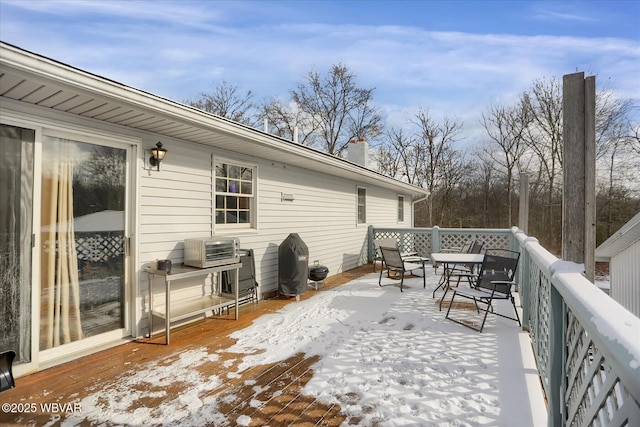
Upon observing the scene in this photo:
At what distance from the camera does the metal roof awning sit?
2.39 m

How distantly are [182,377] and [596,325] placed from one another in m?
3.04

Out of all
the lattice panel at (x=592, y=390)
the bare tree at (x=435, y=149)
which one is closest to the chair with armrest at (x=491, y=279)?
the lattice panel at (x=592, y=390)

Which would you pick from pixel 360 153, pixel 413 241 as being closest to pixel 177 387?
pixel 413 241

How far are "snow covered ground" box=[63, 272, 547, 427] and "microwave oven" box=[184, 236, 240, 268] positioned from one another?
967 millimetres

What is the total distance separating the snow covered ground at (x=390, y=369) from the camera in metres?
2.31

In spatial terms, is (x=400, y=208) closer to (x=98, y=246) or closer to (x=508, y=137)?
(x=508, y=137)

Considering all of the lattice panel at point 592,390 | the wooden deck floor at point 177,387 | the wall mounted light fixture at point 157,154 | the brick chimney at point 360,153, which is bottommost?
the wooden deck floor at point 177,387

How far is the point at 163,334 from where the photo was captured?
3990 mm

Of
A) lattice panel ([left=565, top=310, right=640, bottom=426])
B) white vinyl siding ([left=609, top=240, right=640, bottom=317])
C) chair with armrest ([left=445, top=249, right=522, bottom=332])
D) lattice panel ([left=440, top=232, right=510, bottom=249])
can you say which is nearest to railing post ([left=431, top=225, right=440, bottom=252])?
lattice panel ([left=440, top=232, right=510, bottom=249])

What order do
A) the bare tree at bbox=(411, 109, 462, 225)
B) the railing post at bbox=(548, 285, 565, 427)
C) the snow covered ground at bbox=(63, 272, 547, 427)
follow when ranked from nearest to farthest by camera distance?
the railing post at bbox=(548, 285, 565, 427)
the snow covered ground at bbox=(63, 272, 547, 427)
the bare tree at bbox=(411, 109, 462, 225)

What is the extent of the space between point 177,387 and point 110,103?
265 centimetres

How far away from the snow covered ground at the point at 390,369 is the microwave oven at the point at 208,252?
0.97 m

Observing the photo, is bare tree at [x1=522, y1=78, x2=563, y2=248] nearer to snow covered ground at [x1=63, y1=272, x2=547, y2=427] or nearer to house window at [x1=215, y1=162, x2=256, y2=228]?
snow covered ground at [x1=63, y1=272, x2=547, y2=427]

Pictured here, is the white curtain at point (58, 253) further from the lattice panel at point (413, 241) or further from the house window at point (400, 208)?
the house window at point (400, 208)
